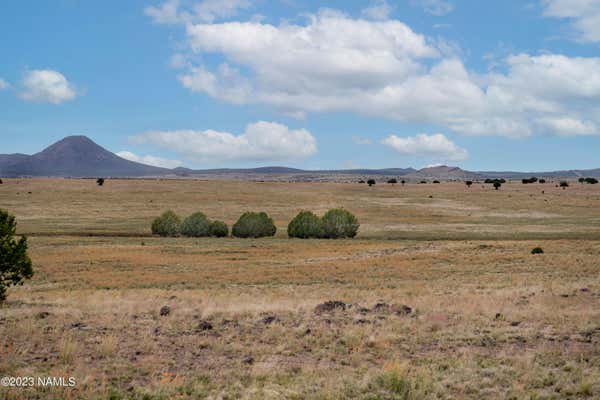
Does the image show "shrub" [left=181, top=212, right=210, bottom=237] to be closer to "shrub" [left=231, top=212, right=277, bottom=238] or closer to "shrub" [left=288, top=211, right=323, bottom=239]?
"shrub" [left=231, top=212, right=277, bottom=238]

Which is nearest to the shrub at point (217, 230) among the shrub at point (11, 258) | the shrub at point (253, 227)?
the shrub at point (253, 227)

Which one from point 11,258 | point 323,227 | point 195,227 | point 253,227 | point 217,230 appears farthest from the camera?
point 217,230

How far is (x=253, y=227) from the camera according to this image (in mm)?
75375

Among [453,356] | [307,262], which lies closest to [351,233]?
[307,262]

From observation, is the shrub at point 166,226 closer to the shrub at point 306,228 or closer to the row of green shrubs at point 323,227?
the row of green shrubs at point 323,227

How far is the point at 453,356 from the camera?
44.1ft

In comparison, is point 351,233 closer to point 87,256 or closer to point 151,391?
point 87,256

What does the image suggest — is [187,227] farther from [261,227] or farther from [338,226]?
[338,226]

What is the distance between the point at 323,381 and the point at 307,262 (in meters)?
37.1

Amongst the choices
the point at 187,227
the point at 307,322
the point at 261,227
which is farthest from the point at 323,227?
the point at 307,322

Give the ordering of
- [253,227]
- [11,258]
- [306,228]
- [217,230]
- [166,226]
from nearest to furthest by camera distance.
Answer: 1. [11,258]
2. [306,228]
3. [253,227]
4. [166,226]
5. [217,230]

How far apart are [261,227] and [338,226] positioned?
35.2 ft

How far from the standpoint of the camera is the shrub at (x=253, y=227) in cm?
7525

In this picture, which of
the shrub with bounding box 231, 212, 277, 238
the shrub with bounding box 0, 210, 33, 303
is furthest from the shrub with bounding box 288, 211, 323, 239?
the shrub with bounding box 0, 210, 33, 303
